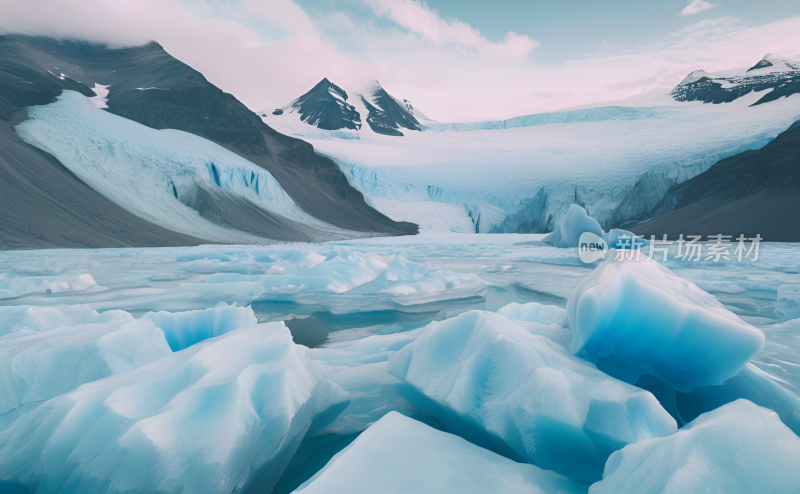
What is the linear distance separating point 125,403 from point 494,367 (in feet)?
4.33

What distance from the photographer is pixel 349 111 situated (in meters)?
55.3

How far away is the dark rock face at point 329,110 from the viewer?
174 feet

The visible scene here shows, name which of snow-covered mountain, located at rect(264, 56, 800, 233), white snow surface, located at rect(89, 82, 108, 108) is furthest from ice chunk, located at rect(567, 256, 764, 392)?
white snow surface, located at rect(89, 82, 108, 108)

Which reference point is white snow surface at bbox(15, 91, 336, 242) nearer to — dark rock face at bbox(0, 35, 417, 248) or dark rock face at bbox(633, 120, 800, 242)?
dark rock face at bbox(0, 35, 417, 248)

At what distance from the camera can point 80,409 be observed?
1.30 meters

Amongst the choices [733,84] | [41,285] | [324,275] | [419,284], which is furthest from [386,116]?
[41,285]

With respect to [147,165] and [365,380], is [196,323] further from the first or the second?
[147,165]

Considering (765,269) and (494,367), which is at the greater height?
(494,367)

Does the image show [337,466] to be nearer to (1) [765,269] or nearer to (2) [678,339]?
(2) [678,339]

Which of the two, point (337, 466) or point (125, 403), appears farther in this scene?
point (125, 403)

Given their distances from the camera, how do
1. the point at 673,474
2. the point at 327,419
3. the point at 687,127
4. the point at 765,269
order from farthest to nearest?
the point at 687,127, the point at 765,269, the point at 327,419, the point at 673,474

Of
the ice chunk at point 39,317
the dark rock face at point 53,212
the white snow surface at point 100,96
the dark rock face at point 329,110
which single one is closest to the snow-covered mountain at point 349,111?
the dark rock face at point 329,110

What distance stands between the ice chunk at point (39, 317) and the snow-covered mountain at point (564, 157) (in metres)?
24.0

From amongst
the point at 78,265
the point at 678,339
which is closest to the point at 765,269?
the point at 678,339
